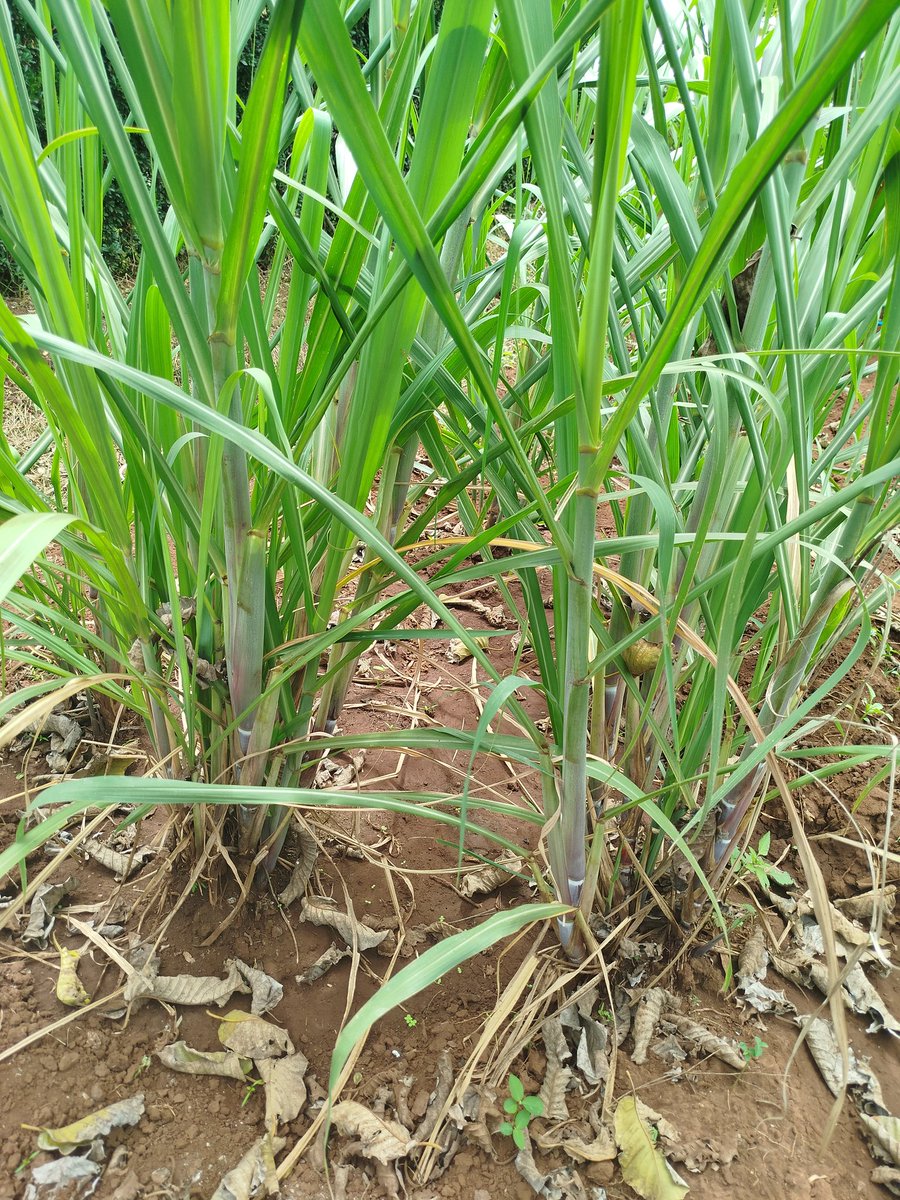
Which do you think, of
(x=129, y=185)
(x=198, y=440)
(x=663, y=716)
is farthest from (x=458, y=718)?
(x=129, y=185)

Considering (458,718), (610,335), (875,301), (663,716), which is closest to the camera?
(875,301)

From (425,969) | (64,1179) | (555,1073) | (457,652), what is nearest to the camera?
(425,969)

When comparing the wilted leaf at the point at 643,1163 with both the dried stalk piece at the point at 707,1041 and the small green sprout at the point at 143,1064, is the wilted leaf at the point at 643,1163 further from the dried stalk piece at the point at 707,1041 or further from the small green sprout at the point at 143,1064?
the small green sprout at the point at 143,1064

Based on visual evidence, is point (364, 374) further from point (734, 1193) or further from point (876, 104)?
point (734, 1193)

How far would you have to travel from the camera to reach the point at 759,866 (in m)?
0.86

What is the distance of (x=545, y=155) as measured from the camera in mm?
427

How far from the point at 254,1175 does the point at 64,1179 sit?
156mm

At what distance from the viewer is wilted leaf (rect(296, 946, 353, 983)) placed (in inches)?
31.5

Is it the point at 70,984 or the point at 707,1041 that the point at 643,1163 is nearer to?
the point at 707,1041

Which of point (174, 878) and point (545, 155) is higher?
point (545, 155)

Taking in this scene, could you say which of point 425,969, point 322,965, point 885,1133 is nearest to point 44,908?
point 322,965

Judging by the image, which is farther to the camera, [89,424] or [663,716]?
[663,716]

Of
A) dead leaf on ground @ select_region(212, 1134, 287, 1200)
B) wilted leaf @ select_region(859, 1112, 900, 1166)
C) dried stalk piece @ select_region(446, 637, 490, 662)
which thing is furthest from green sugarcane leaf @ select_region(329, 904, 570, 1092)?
dried stalk piece @ select_region(446, 637, 490, 662)

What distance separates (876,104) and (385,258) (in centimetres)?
35
